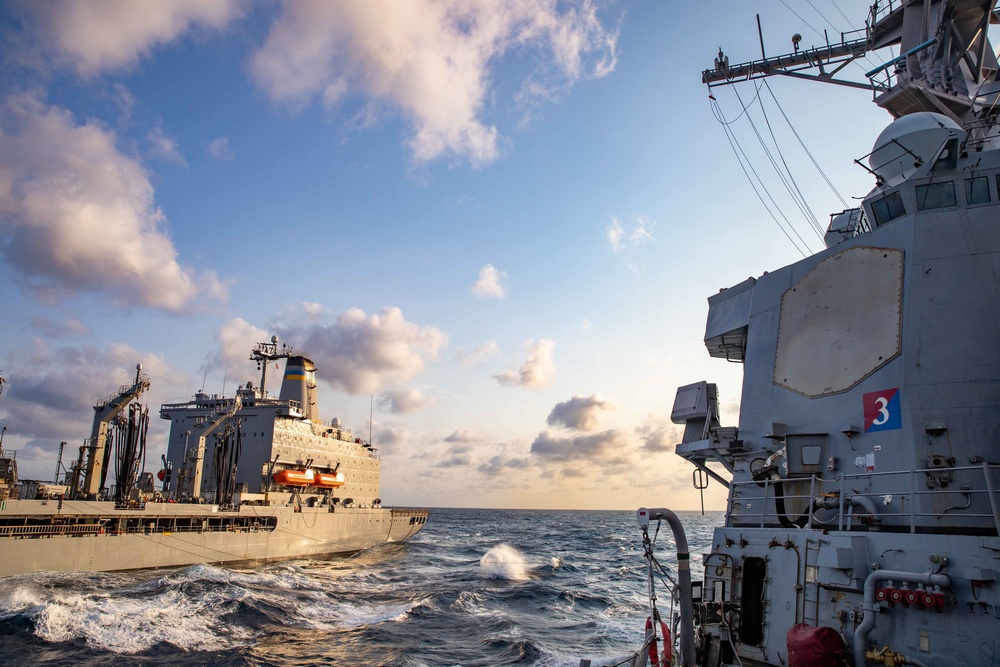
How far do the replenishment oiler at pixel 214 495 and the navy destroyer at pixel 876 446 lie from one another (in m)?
25.1

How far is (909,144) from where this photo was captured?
8.54 metres

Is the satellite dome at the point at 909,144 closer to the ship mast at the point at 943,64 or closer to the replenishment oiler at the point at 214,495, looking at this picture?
the ship mast at the point at 943,64

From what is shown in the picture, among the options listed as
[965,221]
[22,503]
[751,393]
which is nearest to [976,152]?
[965,221]

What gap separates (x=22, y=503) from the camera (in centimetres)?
2169

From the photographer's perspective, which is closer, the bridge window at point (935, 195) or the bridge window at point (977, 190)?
the bridge window at point (977, 190)

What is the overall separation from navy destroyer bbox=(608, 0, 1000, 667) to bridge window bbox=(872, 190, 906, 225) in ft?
0.05

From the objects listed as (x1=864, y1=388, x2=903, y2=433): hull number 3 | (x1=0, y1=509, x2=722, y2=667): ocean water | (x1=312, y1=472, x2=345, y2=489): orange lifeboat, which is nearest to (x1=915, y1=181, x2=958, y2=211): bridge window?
(x1=864, y1=388, x2=903, y2=433): hull number 3

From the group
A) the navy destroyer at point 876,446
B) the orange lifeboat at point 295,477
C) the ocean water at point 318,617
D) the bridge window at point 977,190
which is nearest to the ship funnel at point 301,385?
the orange lifeboat at point 295,477

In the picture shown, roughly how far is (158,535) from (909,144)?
99.5 ft

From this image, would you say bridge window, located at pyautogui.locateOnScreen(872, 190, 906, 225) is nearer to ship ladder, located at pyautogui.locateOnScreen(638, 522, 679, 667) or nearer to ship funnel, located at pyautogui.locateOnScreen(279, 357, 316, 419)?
ship ladder, located at pyautogui.locateOnScreen(638, 522, 679, 667)

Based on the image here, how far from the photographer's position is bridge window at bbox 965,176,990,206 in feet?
24.0

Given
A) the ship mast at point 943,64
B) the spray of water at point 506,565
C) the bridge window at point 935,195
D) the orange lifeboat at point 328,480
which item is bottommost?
the spray of water at point 506,565

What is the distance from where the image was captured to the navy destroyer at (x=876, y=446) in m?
5.23

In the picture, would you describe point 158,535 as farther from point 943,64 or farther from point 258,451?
point 943,64
